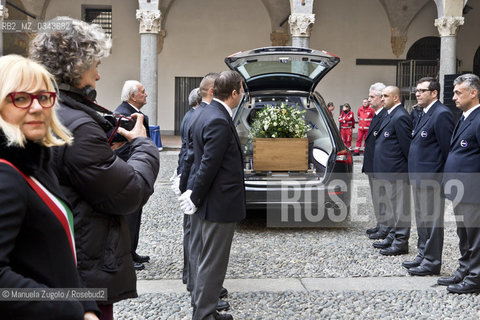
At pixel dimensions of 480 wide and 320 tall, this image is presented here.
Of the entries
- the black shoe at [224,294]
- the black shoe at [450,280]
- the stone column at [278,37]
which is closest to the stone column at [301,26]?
the stone column at [278,37]

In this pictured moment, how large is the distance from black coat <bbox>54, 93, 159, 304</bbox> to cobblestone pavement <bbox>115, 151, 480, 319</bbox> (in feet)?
5.79

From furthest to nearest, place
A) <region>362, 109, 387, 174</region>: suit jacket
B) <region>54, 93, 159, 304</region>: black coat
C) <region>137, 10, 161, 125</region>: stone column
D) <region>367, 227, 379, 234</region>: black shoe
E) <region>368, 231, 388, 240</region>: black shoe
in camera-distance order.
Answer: <region>137, 10, 161, 125</region>: stone column, <region>367, 227, 379, 234</region>: black shoe, <region>368, 231, 388, 240</region>: black shoe, <region>362, 109, 387, 174</region>: suit jacket, <region>54, 93, 159, 304</region>: black coat

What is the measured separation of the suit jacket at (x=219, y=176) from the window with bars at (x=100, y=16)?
18.0m

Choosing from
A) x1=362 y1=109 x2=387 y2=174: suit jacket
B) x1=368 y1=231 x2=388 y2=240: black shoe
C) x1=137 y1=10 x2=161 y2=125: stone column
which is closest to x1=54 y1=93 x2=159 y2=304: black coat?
x1=362 y1=109 x2=387 y2=174: suit jacket

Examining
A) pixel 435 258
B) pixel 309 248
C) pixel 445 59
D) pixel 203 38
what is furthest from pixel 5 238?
pixel 203 38

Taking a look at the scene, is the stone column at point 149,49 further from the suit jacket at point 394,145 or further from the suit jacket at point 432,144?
the suit jacket at point 432,144

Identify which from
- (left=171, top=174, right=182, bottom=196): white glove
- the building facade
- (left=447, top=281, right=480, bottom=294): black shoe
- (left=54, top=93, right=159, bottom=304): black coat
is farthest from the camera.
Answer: the building facade

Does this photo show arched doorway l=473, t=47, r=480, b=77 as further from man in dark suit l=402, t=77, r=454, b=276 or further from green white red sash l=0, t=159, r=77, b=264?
green white red sash l=0, t=159, r=77, b=264

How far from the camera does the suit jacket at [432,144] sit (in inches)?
176

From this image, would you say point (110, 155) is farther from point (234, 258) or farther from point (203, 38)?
point (203, 38)

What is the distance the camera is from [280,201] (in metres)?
5.85

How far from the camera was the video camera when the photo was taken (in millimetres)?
1869

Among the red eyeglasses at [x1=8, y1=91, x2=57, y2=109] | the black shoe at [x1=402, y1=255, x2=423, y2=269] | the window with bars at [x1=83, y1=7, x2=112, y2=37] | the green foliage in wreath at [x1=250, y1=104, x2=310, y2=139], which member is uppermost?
the window with bars at [x1=83, y1=7, x2=112, y2=37]

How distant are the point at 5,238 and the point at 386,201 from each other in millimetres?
5074
